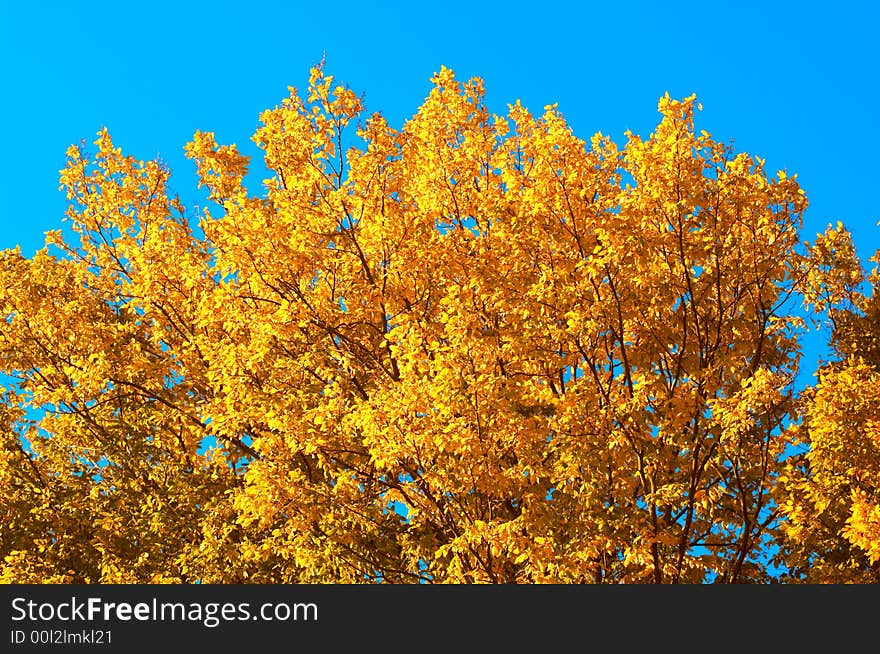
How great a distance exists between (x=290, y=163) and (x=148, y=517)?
5.10 m

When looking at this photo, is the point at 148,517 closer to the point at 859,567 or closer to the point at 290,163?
the point at 290,163

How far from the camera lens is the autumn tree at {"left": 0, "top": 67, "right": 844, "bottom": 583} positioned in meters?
11.2

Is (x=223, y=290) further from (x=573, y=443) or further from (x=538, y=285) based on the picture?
(x=573, y=443)

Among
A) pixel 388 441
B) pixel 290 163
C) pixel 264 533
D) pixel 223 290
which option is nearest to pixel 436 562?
pixel 388 441

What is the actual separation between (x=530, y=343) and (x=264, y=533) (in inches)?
201

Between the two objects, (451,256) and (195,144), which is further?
(195,144)

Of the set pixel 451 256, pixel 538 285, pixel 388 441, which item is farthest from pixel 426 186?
pixel 388 441

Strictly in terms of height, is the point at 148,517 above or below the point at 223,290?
below

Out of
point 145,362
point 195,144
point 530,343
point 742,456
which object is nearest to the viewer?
point 530,343

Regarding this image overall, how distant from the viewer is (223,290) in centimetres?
1341

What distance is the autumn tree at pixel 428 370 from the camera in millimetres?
11203

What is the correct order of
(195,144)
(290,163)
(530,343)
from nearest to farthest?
1. (530,343)
2. (290,163)
3. (195,144)

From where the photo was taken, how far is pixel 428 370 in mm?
Result: 11500

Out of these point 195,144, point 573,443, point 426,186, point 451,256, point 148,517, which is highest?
point 195,144
